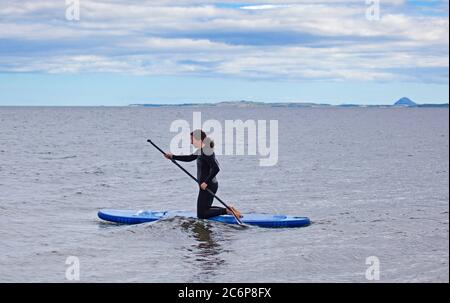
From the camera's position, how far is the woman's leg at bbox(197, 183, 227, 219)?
1844cm

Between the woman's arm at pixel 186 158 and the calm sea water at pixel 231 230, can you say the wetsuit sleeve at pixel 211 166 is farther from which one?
the calm sea water at pixel 231 230

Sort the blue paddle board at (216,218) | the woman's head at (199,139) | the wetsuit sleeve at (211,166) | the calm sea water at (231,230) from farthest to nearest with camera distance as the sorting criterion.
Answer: the blue paddle board at (216,218) → the wetsuit sleeve at (211,166) → the woman's head at (199,139) → the calm sea water at (231,230)

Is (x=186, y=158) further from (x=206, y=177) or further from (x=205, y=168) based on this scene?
(x=206, y=177)

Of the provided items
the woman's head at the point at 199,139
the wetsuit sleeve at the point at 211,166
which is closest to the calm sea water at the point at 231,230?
the wetsuit sleeve at the point at 211,166

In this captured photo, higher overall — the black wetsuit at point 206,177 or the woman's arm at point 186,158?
the woman's arm at point 186,158

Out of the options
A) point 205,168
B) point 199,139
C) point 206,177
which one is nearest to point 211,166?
point 205,168

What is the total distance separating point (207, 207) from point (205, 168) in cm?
129

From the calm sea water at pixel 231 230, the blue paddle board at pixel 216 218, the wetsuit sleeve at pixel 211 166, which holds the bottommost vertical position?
the calm sea water at pixel 231 230

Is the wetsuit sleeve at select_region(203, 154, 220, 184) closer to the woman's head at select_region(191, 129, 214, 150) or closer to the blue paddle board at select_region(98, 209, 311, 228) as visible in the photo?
the woman's head at select_region(191, 129, 214, 150)

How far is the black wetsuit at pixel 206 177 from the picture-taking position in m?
17.7

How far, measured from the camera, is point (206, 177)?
18.1 metres

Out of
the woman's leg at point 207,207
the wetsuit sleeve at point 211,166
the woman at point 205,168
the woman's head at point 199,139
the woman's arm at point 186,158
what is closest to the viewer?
the woman's head at point 199,139
